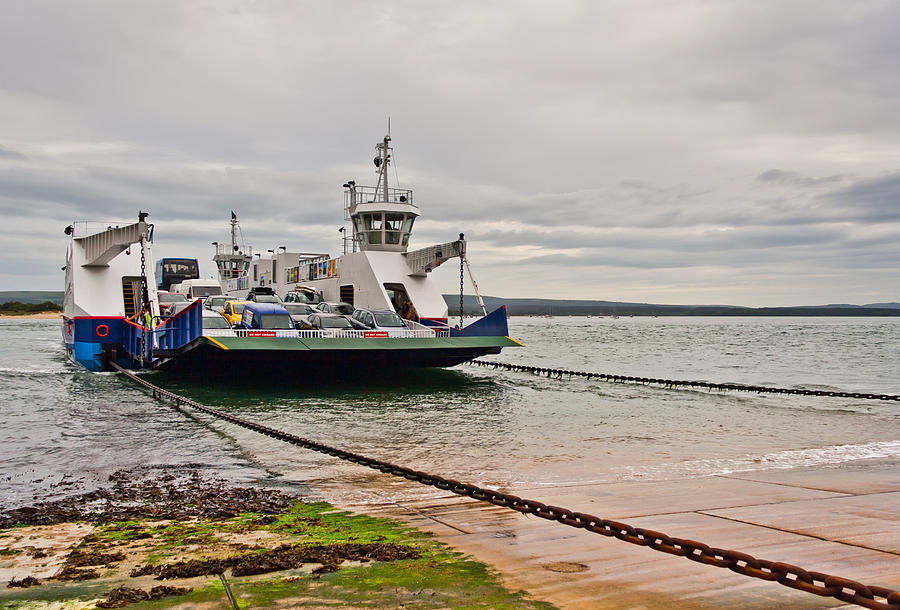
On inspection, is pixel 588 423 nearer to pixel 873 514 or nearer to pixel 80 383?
pixel 873 514

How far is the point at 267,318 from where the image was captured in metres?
21.0

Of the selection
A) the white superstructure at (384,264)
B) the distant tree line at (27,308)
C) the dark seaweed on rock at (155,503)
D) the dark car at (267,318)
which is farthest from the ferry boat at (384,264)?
the distant tree line at (27,308)

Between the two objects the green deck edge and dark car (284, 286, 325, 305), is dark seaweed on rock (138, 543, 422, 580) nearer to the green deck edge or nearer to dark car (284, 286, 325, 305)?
the green deck edge

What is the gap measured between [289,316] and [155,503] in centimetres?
1464

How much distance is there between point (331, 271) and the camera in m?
32.7

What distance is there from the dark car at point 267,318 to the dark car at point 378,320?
8.42ft

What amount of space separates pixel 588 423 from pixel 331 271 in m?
21.1

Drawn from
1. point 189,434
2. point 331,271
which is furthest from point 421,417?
point 331,271

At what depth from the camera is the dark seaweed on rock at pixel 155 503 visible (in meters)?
6.14

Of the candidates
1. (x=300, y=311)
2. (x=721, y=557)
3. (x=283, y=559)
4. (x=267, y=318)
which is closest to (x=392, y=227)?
(x=300, y=311)

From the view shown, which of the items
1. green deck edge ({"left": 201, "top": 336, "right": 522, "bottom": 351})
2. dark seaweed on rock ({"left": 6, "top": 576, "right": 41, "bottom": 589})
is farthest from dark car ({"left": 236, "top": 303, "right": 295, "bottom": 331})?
dark seaweed on rock ({"left": 6, "top": 576, "right": 41, "bottom": 589})

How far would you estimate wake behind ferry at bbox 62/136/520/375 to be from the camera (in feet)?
61.5

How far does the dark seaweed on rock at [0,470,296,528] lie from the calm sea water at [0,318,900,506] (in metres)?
0.53

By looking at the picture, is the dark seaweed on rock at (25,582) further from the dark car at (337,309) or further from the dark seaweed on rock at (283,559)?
the dark car at (337,309)
